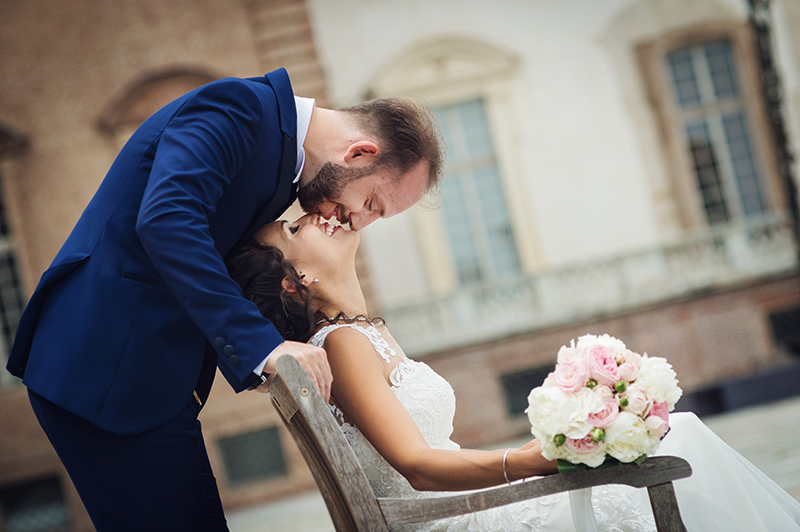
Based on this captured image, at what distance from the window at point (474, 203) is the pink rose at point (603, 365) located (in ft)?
31.6

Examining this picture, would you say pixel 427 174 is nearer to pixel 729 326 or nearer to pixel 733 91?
pixel 729 326

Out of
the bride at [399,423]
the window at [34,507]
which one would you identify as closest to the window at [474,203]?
the window at [34,507]

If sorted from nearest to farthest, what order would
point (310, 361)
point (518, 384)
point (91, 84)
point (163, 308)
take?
point (310, 361)
point (163, 308)
point (91, 84)
point (518, 384)

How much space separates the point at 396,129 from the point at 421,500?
0.98 metres

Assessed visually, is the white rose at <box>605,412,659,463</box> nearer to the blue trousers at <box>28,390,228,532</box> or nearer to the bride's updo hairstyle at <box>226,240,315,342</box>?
the bride's updo hairstyle at <box>226,240,315,342</box>

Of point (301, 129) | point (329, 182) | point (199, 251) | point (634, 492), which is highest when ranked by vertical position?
point (301, 129)

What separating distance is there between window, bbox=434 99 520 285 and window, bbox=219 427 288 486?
3868 mm

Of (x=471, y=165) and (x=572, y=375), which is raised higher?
(x=471, y=165)

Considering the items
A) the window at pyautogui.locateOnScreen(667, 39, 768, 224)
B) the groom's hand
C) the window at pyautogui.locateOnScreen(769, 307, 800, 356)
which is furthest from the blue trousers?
the window at pyautogui.locateOnScreen(667, 39, 768, 224)

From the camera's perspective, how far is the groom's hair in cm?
191

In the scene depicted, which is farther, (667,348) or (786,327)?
(786,327)

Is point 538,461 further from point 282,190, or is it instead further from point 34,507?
point 34,507

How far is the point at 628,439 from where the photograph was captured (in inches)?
57.5

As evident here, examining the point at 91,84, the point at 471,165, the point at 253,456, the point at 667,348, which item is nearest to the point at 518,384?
the point at 667,348
